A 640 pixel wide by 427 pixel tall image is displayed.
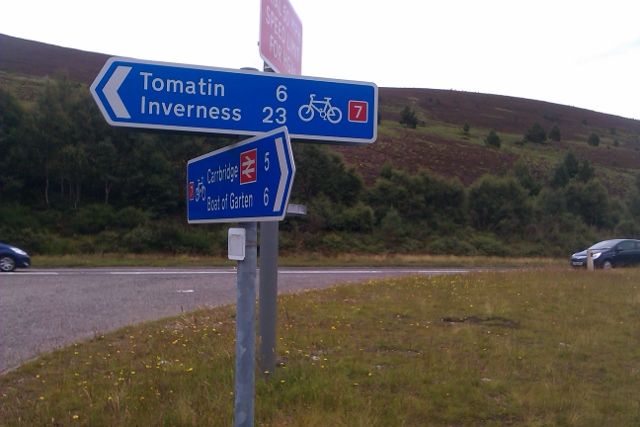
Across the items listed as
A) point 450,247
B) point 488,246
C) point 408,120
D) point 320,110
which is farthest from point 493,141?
point 320,110

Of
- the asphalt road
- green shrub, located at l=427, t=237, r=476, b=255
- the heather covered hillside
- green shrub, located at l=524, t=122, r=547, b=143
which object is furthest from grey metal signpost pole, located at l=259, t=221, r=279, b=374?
green shrub, located at l=524, t=122, r=547, b=143

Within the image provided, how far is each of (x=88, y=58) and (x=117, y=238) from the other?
4171cm

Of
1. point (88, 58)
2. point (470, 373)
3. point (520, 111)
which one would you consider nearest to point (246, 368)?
point (470, 373)

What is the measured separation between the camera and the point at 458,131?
250 ft

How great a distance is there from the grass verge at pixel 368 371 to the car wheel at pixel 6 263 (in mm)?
13214

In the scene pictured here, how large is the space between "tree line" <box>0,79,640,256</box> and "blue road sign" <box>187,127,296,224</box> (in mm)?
27612

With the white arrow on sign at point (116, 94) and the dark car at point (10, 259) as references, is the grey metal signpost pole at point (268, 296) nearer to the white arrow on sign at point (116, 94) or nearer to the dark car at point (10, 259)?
the white arrow on sign at point (116, 94)

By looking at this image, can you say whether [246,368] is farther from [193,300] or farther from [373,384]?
[193,300]

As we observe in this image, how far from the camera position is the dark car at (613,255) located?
27.2 meters

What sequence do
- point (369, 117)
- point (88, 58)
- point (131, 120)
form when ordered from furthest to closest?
point (88, 58) → point (369, 117) → point (131, 120)

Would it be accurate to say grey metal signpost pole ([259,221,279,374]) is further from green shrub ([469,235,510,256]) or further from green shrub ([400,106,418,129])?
green shrub ([400,106,418,129])

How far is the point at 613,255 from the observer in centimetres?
2741

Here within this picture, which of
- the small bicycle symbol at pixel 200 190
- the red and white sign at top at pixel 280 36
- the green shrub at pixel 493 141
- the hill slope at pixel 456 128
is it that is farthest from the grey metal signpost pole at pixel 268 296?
the green shrub at pixel 493 141

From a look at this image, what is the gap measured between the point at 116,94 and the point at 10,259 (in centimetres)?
2040
